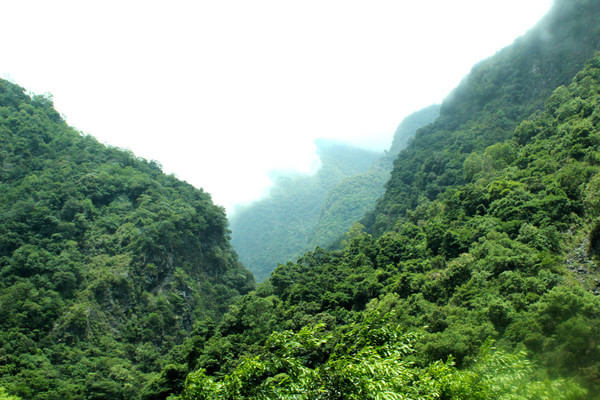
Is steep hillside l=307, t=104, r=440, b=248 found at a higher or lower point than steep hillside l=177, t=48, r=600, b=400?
lower

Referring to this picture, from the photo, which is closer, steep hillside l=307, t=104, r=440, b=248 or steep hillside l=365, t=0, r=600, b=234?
steep hillside l=365, t=0, r=600, b=234

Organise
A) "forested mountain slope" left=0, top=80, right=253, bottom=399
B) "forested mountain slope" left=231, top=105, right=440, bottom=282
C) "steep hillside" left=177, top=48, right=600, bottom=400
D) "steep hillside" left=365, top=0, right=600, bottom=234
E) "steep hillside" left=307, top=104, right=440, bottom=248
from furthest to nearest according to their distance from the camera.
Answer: "forested mountain slope" left=231, top=105, right=440, bottom=282, "steep hillside" left=307, top=104, right=440, bottom=248, "steep hillside" left=365, top=0, right=600, bottom=234, "forested mountain slope" left=0, top=80, right=253, bottom=399, "steep hillside" left=177, top=48, right=600, bottom=400

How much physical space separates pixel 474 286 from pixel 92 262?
38.8 metres

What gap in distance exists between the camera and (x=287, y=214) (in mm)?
137750

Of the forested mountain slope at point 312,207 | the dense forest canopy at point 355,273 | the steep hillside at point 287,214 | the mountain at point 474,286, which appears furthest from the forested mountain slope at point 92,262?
the steep hillside at point 287,214

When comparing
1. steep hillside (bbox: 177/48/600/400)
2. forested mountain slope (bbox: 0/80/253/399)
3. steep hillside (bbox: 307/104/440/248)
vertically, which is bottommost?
steep hillside (bbox: 307/104/440/248)

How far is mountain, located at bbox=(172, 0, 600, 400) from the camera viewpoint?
22.2ft

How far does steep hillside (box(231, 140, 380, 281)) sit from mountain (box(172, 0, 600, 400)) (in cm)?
5781

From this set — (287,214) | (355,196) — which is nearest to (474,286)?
(355,196)

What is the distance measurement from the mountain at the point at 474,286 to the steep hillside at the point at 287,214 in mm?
57807

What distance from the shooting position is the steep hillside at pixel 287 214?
114812 mm

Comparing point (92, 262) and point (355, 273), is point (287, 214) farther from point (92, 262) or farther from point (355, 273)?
point (355, 273)

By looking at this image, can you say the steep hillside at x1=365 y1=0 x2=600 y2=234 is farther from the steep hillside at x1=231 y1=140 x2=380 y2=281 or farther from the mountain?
the steep hillside at x1=231 y1=140 x2=380 y2=281

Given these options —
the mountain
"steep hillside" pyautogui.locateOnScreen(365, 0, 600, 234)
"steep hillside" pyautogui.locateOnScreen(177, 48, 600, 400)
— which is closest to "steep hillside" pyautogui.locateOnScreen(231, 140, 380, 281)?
"steep hillside" pyautogui.locateOnScreen(365, 0, 600, 234)
